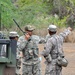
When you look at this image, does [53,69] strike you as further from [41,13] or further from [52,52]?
[41,13]

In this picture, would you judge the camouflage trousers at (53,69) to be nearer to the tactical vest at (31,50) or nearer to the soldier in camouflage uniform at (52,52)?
the soldier in camouflage uniform at (52,52)

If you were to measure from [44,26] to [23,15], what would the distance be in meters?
5.99

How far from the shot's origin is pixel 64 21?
108ft

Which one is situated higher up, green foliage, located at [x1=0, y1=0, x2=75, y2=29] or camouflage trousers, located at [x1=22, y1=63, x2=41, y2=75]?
green foliage, located at [x1=0, y1=0, x2=75, y2=29]

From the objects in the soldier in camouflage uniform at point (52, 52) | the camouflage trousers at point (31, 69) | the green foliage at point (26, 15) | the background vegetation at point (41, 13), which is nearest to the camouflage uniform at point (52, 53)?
the soldier in camouflage uniform at point (52, 52)

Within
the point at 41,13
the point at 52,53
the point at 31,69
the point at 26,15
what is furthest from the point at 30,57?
the point at 41,13

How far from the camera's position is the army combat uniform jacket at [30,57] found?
8.57m

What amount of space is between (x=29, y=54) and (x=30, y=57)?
0.23ft

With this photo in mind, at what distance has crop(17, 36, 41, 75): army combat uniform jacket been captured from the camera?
28.1 feet

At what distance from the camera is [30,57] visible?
8.66 m

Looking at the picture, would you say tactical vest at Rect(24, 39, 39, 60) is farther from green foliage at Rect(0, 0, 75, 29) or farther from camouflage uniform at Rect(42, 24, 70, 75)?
green foliage at Rect(0, 0, 75, 29)

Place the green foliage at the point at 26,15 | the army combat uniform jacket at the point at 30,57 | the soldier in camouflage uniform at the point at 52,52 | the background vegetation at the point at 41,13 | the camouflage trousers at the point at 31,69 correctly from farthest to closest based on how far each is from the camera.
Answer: the background vegetation at the point at 41,13
the green foliage at the point at 26,15
the camouflage trousers at the point at 31,69
the army combat uniform jacket at the point at 30,57
the soldier in camouflage uniform at the point at 52,52

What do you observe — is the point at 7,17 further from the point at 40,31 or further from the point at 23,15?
the point at 40,31

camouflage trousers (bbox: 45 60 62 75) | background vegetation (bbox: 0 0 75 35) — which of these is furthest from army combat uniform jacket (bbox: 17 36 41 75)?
background vegetation (bbox: 0 0 75 35)
